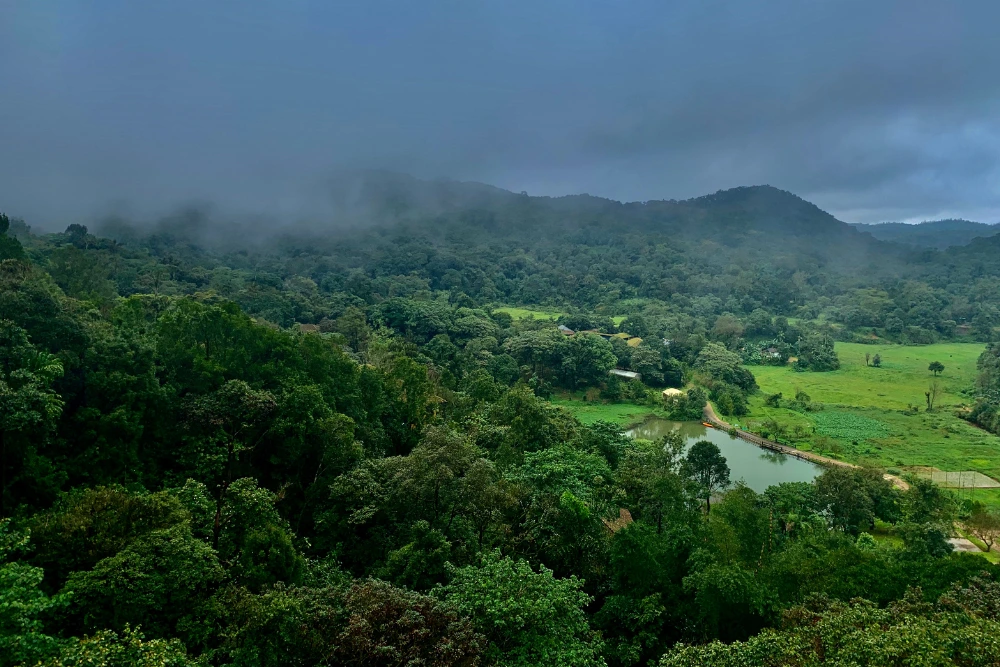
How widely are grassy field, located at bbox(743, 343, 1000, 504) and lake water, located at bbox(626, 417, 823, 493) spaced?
249 cm

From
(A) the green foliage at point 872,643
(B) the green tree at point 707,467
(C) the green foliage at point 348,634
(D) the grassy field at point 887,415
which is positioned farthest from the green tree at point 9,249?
(D) the grassy field at point 887,415

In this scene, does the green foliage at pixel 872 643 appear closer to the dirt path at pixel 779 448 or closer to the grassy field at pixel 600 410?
the dirt path at pixel 779 448

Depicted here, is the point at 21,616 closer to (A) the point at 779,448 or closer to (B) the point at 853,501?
(B) the point at 853,501

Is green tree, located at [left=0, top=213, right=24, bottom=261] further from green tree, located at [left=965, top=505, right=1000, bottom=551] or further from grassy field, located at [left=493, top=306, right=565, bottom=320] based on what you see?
grassy field, located at [left=493, top=306, right=565, bottom=320]

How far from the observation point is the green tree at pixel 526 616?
25.5 feet

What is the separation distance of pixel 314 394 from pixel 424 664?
928 cm

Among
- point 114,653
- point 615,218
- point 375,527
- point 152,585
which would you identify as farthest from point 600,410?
point 615,218

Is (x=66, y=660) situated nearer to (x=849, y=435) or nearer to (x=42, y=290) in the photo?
(x=42, y=290)

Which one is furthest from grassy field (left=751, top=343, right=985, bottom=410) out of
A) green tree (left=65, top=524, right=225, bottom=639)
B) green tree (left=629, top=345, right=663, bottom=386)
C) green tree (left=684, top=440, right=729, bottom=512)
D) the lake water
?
green tree (left=65, top=524, right=225, bottom=639)

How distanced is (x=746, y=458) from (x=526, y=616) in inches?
989

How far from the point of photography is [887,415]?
35562 millimetres

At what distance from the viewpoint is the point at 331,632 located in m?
7.07

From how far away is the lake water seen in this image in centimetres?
2623

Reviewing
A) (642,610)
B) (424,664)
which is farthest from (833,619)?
(424,664)
